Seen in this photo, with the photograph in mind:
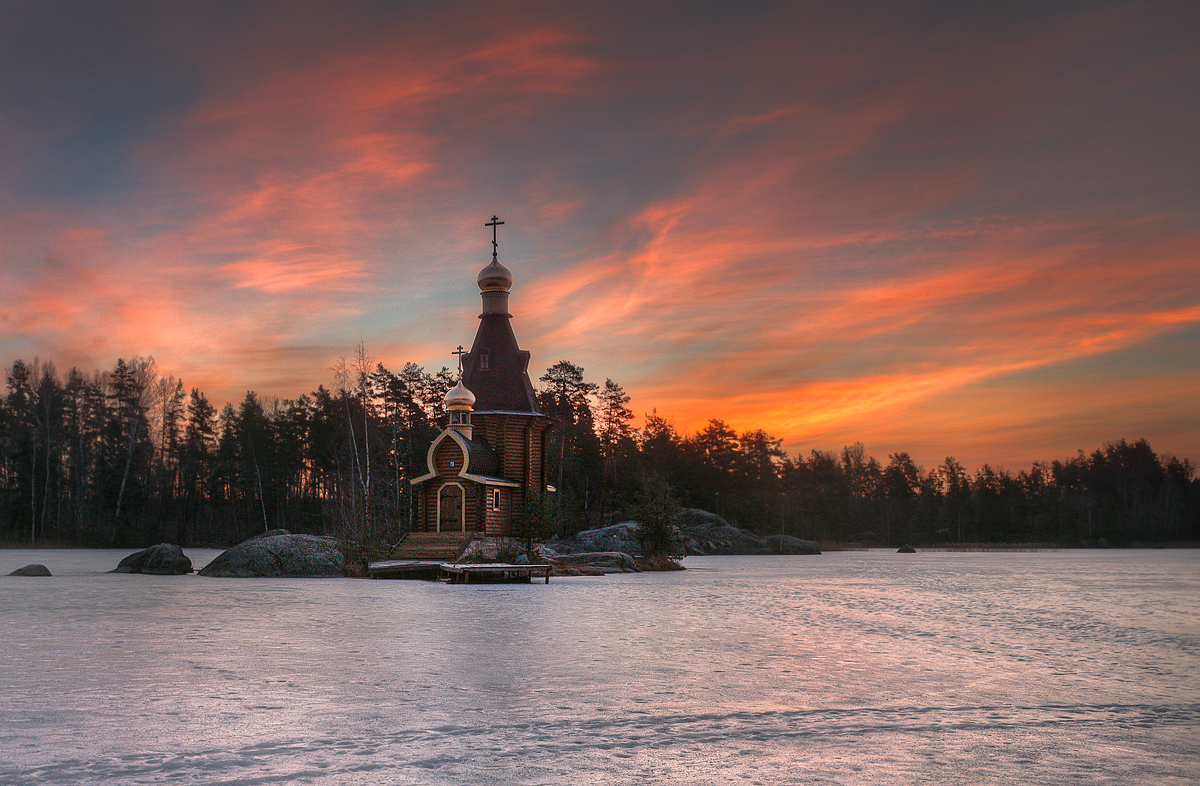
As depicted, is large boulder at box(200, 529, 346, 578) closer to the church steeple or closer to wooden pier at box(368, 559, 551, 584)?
wooden pier at box(368, 559, 551, 584)

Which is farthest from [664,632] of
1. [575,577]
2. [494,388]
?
[494,388]

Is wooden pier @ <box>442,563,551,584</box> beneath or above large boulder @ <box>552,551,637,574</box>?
above

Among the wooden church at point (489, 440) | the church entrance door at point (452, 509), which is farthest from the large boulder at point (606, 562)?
the church entrance door at point (452, 509)

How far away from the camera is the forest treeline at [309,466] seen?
71.1 meters

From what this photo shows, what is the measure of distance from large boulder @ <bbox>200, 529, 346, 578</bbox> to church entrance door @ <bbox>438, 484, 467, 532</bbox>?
664 cm

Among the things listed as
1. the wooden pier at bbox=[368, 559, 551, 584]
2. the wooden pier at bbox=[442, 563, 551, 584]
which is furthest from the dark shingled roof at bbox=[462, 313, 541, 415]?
the wooden pier at bbox=[442, 563, 551, 584]

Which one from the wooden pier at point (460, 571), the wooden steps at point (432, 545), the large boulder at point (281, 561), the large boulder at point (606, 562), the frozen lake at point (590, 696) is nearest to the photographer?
the frozen lake at point (590, 696)

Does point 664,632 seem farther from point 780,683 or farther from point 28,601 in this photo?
point 28,601

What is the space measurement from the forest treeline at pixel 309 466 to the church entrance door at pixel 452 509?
820 centimetres

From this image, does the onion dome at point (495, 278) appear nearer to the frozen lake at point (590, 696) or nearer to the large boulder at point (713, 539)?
the large boulder at point (713, 539)

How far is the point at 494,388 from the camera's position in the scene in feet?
144

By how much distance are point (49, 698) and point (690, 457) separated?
289 ft

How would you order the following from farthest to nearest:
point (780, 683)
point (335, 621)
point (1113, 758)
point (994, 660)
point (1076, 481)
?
point (1076, 481) → point (335, 621) → point (994, 660) → point (780, 683) → point (1113, 758)

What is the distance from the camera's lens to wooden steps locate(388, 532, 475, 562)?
1471 inches
